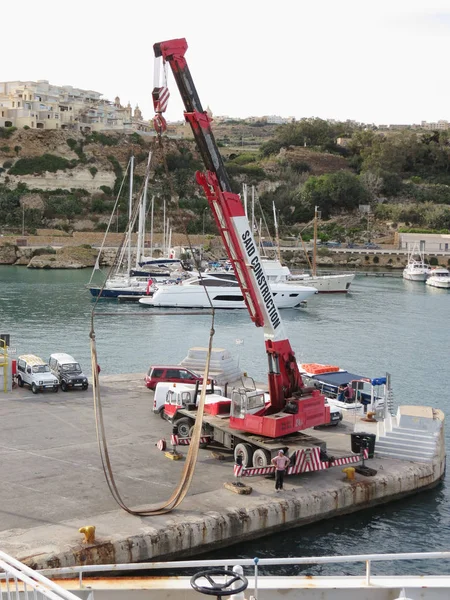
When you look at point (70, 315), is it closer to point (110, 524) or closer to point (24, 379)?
point (24, 379)

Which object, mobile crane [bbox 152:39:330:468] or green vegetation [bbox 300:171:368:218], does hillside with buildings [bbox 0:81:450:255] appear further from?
mobile crane [bbox 152:39:330:468]

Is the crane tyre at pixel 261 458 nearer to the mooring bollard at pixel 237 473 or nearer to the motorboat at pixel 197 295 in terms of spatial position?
the mooring bollard at pixel 237 473

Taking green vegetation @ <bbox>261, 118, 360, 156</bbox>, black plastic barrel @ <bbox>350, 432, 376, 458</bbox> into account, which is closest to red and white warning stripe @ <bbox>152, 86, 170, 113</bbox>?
black plastic barrel @ <bbox>350, 432, 376, 458</bbox>

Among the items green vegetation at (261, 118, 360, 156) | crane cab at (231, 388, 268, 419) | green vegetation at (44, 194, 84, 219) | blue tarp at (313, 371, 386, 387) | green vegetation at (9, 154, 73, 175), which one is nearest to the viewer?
crane cab at (231, 388, 268, 419)

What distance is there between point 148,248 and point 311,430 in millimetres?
77452

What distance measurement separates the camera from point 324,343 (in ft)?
151

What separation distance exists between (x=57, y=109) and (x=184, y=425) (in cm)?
13329

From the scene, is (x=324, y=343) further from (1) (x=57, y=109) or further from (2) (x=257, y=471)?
(1) (x=57, y=109)

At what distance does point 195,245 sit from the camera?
106062mm

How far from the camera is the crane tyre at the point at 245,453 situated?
59.4ft

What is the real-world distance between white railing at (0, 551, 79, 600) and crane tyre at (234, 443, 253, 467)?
339 inches

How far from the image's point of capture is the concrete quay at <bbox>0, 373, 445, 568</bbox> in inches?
561

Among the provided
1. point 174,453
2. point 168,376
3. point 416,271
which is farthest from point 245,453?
point 416,271

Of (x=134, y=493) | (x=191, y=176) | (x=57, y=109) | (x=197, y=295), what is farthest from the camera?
(x=57, y=109)
